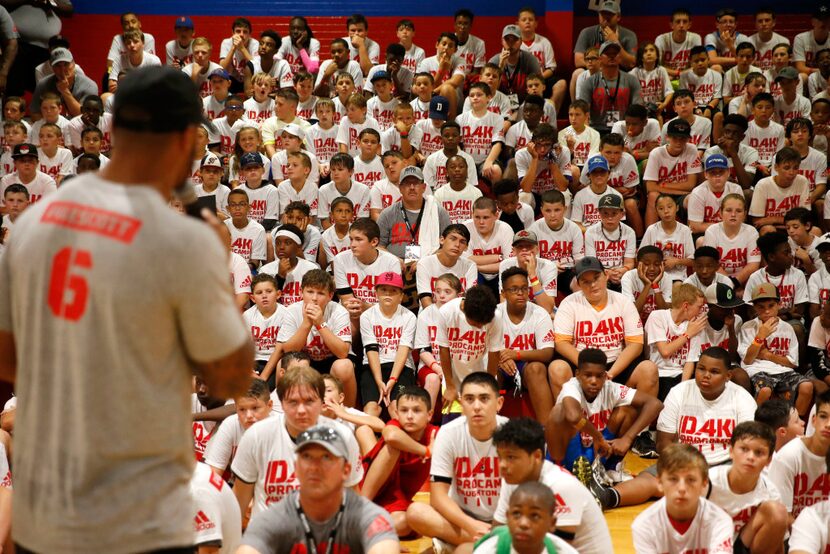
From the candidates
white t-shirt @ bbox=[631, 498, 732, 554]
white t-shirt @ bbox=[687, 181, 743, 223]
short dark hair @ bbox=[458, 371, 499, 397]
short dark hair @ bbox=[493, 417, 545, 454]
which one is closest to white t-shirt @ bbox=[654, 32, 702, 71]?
white t-shirt @ bbox=[687, 181, 743, 223]

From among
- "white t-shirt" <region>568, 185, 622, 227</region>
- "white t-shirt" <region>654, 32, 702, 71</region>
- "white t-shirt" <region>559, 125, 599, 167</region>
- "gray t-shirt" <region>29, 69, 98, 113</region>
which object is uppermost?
"white t-shirt" <region>654, 32, 702, 71</region>

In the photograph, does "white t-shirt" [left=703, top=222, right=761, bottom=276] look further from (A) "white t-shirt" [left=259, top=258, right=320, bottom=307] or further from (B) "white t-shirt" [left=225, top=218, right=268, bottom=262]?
(B) "white t-shirt" [left=225, top=218, right=268, bottom=262]

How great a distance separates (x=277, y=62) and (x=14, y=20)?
12.1ft

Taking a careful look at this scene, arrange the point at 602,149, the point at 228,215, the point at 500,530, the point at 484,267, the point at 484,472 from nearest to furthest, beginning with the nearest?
1. the point at 500,530
2. the point at 484,472
3. the point at 484,267
4. the point at 228,215
5. the point at 602,149

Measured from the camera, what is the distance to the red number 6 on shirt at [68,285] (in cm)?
186

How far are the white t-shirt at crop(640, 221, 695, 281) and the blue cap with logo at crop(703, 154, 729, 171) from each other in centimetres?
99

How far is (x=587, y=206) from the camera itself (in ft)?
34.2

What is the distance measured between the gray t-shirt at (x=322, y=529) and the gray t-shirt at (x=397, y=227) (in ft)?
18.0

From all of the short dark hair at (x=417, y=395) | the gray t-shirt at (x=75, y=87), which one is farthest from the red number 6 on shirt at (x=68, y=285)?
the gray t-shirt at (x=75, y=87)

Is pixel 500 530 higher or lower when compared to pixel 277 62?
lower

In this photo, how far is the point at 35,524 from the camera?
1877 millimetres

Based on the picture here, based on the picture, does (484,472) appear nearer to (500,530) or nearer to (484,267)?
(500,530)

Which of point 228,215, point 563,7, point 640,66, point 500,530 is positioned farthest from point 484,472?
point 563,7

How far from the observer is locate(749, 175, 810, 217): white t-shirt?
10469mm
